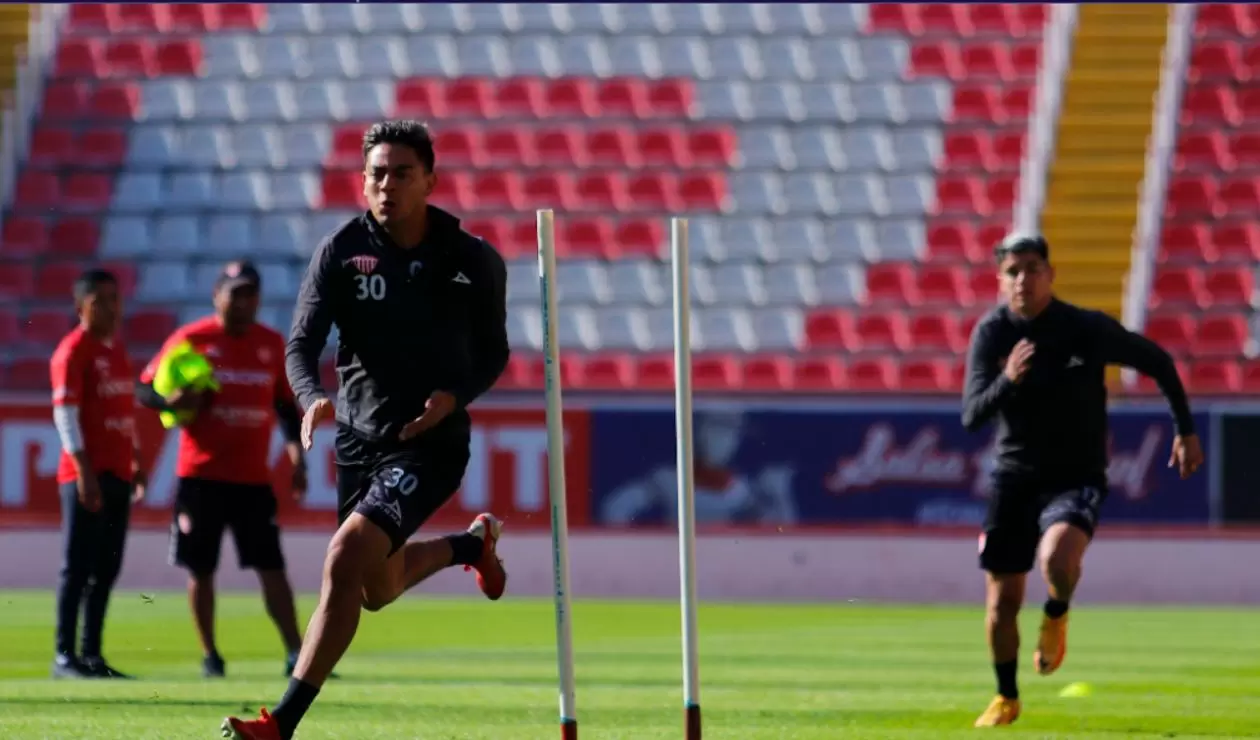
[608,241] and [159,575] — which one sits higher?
[608,241]

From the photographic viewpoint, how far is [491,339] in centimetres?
820

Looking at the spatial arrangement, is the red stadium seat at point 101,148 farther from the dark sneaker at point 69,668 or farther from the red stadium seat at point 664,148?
the dark sneaker at point 69,668

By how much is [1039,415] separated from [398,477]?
3749mm

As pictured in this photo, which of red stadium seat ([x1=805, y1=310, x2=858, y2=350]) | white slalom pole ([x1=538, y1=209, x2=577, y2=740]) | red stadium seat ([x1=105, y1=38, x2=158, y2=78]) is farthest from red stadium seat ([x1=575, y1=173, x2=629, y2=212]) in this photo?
white slalom pole ([x1=538, y1=209, x2=577, y2=740])

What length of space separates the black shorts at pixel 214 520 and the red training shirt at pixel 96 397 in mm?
446

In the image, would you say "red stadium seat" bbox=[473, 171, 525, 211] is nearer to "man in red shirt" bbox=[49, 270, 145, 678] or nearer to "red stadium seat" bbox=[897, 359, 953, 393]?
"red stadium seat" bbox=[897, 359, 953, 393]

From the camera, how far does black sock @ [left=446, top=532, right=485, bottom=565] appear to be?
370 inches

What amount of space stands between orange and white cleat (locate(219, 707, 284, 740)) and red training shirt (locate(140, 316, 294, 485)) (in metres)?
6.03

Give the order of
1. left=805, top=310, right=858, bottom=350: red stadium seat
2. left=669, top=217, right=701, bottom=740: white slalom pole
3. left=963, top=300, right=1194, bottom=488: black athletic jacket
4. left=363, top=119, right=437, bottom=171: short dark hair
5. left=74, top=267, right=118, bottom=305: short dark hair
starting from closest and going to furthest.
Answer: left=669, top=217, right=701, bottom=740: white slalom pole
left=363, top=119, right=437, bottom=171: short dark hair
left=963, top=300, right=1194, bottom=488: black athletic jacket
left=74, top=267, right=118, bottom=305: short dark hair
left=805, top=310, right=858, bottom=350: red stadium seat

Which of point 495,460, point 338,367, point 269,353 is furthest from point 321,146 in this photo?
point 338,367

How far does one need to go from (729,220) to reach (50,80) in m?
8.38

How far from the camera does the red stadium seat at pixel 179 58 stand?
97.3 ft

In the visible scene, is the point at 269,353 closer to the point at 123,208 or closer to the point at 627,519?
the point at 627,519

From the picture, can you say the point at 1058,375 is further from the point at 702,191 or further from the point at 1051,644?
the point at 702,191
